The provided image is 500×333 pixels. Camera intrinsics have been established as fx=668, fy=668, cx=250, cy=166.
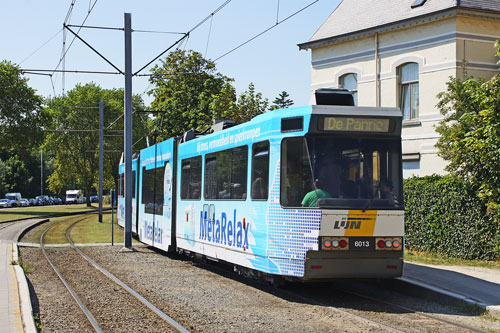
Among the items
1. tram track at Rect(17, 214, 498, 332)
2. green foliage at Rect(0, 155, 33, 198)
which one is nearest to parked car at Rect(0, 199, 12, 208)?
green foliage at Rect(0, 155, 33, 198)

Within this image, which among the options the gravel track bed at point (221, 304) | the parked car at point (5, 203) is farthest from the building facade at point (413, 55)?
the parked car at point (5, 203)

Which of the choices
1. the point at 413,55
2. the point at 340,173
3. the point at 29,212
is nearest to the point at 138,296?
the point at 340,173

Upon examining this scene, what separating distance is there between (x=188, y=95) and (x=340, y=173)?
3057 centimetres

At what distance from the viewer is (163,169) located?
1864 centimetres

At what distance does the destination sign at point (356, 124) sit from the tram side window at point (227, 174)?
2.16m

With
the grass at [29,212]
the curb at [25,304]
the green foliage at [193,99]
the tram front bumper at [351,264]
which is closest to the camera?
the curb at [25,304]

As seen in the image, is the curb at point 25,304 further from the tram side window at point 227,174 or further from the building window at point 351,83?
the building window at point 351,83

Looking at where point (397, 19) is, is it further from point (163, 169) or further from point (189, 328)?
point (189, 328)

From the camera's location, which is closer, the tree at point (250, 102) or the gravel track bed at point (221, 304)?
the gravel track bed at point (221, 304)

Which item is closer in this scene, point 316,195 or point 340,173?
point 316,195

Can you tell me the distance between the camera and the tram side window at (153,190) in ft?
62.0

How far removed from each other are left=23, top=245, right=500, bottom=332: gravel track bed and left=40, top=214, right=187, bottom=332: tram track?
0.59ft

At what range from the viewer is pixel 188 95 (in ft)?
133

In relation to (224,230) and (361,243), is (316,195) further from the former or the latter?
(224,230)
